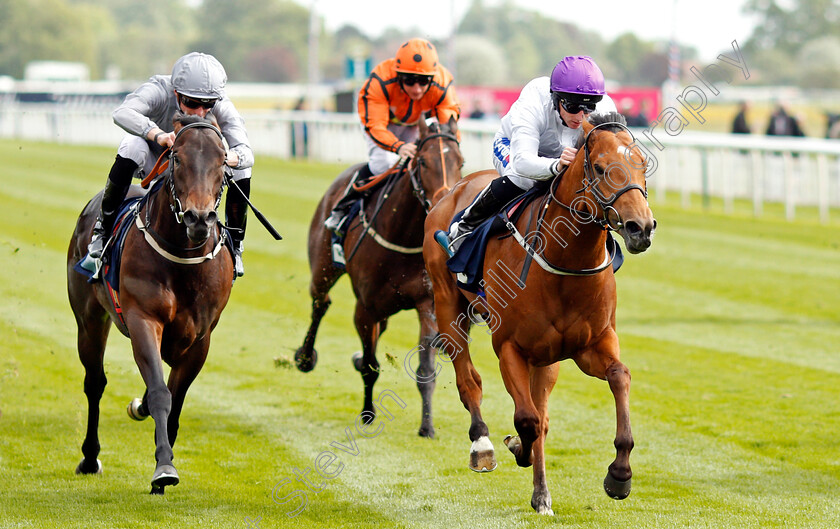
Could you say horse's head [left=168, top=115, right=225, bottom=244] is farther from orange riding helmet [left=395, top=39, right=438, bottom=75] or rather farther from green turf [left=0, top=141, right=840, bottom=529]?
orange riding helmet [left=395, top=39, right=438, bottom=75]

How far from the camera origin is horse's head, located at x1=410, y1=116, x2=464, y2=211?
661 cm

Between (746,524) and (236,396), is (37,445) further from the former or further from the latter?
(746,524)

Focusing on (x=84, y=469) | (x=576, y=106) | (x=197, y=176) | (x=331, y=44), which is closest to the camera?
(x=197, y=176)

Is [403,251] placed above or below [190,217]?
below

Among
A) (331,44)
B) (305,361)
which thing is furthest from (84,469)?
(331,44)

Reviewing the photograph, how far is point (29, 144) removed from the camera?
103 ft

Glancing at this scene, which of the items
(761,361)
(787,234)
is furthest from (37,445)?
(787,234)

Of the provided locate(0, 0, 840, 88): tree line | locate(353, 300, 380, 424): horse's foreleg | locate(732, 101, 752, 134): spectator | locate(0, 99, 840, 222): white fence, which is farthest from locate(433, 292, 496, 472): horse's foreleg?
locate(0, 0, 840, 88): tree line

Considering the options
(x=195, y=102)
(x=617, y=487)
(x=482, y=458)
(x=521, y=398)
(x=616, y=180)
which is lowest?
(x=482, y=458)

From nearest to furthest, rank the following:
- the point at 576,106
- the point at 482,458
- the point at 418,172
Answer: the point at 576,106 < the point at 482,458 < the point at 418,172

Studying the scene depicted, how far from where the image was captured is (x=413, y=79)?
7195mm

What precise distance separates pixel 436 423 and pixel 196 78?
280cm

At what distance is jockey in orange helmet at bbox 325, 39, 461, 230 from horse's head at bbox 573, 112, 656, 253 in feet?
8.11

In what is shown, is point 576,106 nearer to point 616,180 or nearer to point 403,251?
point 616,180
